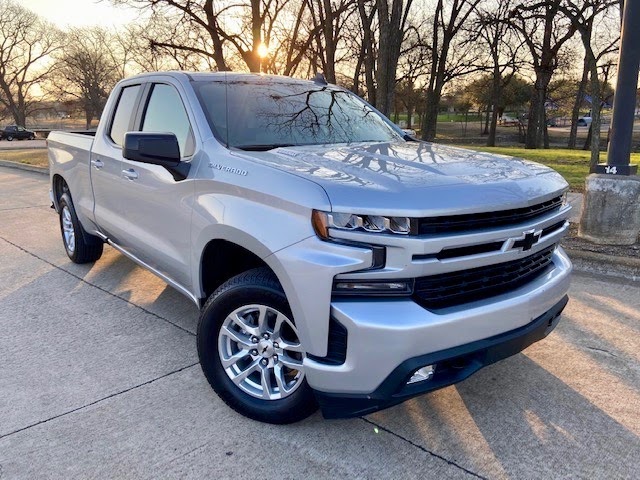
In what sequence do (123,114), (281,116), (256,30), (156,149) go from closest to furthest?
1. (156,149)
2. (281,116)
3. (123,114)
4. (256,30)

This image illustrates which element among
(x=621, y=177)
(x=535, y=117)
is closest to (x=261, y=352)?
(x=621, y=177)

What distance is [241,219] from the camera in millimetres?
→ 2719

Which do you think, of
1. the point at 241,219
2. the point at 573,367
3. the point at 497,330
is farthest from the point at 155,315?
the point at 573,367

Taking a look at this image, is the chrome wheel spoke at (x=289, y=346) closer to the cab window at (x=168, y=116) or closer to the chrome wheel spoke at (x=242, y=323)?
the chrome wheel spoke at (x=242, y=323)

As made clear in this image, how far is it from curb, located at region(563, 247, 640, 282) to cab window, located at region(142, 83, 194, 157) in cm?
427

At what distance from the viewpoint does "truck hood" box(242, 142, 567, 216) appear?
90.3 inches

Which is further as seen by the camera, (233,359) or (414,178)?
(233,359)

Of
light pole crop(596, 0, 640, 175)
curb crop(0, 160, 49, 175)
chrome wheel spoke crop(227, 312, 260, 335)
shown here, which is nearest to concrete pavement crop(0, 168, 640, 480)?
chrome wheel spoke crop(227, 312, 260, 335)

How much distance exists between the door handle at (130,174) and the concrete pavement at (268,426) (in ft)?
3.81

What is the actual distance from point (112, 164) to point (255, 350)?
2.32 meters

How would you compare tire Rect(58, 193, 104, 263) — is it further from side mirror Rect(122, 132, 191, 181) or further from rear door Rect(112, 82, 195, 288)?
side mirror Rect(122, 132, 191, 181)

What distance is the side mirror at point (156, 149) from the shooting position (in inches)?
120

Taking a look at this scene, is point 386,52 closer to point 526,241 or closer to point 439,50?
point 526,241

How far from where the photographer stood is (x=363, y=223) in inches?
90.0
